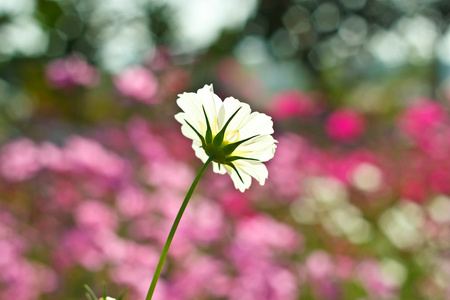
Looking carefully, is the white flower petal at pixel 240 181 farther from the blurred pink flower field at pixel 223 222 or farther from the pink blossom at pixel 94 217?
the pink blossom at pixel 94 217

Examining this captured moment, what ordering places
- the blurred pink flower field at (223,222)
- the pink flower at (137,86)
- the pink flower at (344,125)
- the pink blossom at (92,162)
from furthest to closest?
the pink flower at (344,125) → the pink flower at (137,86) → the pink blossom at (92,162) → the blurred pink flower field at (223,222)

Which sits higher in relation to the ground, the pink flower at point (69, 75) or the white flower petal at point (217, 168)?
the pink flower at point (69, 75)

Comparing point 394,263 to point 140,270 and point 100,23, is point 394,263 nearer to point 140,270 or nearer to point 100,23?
point 140,270

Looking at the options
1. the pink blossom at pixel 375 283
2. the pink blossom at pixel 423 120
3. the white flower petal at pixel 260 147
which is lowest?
the white flower petal at pixel 260 147

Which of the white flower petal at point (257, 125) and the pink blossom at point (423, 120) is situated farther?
the pink blossom at point (423, 120)

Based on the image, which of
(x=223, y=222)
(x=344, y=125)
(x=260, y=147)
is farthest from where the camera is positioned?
(x=344, y=125)

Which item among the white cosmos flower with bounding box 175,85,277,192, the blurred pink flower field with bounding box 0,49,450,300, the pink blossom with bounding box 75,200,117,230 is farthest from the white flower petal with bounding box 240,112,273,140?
the pink blossom with bounding box 75,200,117,230

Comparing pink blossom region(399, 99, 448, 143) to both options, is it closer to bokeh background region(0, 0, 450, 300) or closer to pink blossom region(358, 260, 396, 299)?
bokeh background region(0, 0, 450, 300)

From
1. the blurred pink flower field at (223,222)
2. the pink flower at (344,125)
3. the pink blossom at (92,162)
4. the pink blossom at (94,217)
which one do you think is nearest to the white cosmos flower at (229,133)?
the blurred pink flower field at (223,222)

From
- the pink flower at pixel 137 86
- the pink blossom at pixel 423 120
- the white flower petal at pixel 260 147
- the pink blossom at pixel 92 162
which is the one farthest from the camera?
the pink blossom at pixel 423 120

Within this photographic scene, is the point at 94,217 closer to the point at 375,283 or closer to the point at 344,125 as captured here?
the point at 375,283

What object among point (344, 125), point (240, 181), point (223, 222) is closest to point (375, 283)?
point (223, 222)
